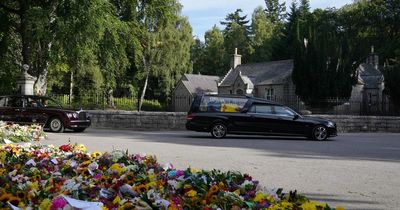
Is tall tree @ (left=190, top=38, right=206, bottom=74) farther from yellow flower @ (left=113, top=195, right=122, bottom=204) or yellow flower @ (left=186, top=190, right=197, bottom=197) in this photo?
yellow flower @ (left=113, top=195, right=122, bottom=204)

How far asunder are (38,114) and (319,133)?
38.8 feet

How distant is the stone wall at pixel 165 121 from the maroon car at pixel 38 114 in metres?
3.86

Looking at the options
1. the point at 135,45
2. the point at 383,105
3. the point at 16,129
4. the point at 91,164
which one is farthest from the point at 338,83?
the point at 91,164

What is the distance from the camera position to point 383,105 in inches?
1469

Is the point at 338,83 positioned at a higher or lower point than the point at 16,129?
higher

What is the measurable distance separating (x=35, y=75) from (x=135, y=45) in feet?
20.2

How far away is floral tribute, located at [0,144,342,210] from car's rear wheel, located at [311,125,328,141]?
14.1 m

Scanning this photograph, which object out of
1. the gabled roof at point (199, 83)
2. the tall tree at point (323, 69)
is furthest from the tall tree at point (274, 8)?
the tall tree at point (323, 69)

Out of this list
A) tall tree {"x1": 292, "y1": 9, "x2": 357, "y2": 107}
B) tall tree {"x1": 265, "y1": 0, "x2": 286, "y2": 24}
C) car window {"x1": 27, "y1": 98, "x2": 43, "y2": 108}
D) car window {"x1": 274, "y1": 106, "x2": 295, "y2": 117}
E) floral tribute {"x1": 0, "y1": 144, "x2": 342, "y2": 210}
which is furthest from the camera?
tall tree {"x1": 265, "y1": 0, "x2": 286, "y2": 24}

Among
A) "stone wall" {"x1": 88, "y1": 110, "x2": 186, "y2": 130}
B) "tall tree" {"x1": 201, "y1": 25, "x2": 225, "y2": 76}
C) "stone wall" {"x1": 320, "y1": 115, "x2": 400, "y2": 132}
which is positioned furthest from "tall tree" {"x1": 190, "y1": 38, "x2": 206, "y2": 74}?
"stone wall" {"x1": 320, "y1": 115, "x2": 400, "y2": 132}

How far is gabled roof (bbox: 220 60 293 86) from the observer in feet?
177

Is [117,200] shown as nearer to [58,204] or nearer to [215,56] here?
[58,204]

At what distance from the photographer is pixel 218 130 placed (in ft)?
61.8

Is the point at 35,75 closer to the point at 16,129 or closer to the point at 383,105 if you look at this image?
the point at 16,129
